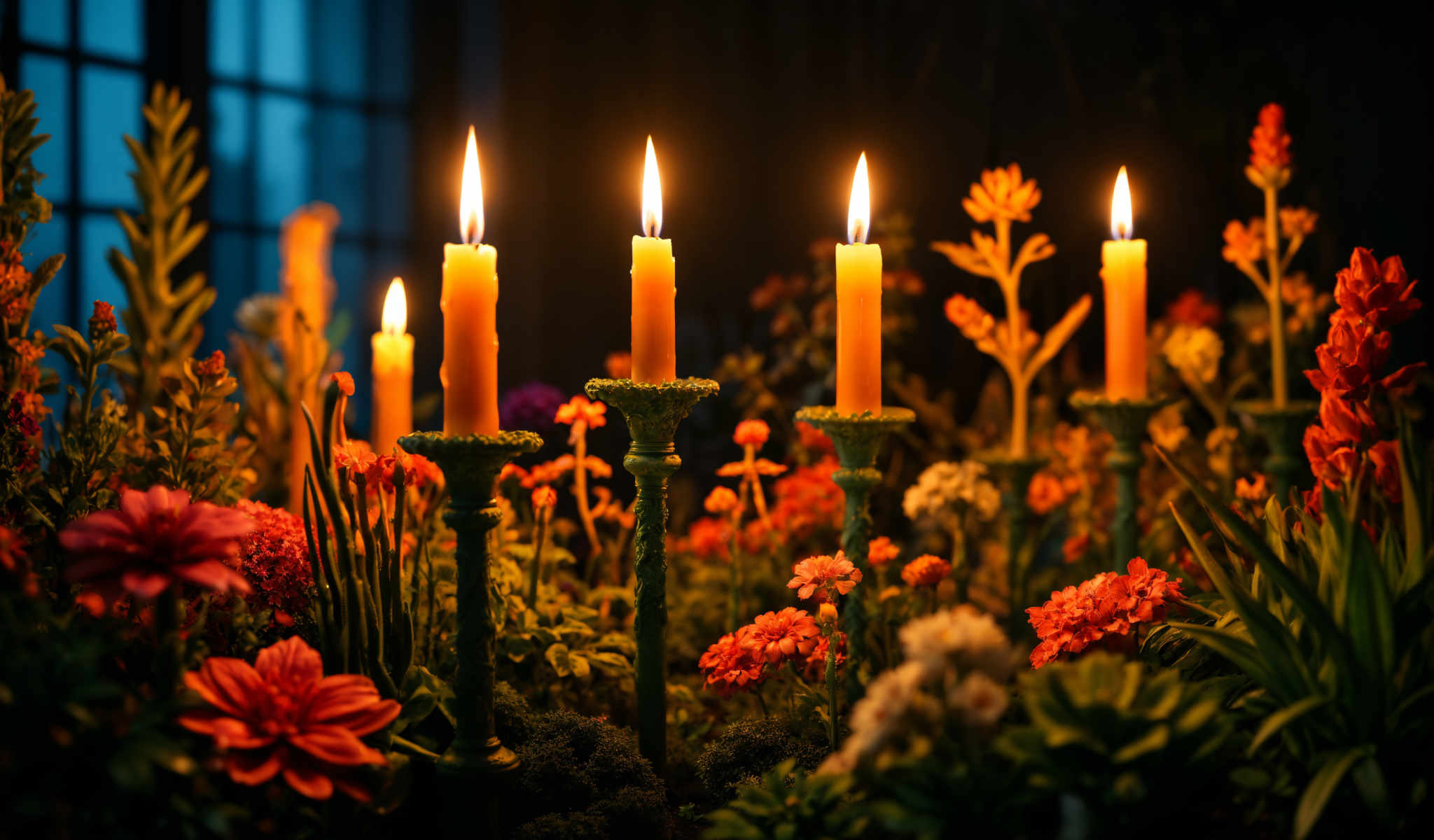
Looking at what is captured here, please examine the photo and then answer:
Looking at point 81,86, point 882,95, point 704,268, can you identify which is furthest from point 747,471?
point 81,86

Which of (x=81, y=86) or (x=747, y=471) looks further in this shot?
(x=81, y=86)

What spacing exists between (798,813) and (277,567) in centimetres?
75

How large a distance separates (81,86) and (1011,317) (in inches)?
98.4

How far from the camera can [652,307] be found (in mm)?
1270

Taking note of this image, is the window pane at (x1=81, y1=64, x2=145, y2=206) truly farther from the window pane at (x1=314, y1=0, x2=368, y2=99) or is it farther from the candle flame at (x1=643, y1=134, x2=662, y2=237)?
the candle flame at (x1=643, y1=134, x2=662, y2=237)

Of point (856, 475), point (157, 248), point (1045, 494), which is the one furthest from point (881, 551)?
point (157, 248)

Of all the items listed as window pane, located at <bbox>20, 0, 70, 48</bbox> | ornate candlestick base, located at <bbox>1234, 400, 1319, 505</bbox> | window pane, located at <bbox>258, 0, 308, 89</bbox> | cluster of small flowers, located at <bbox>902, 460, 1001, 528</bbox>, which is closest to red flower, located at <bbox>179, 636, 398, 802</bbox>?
cluster of small flowers, located at <bbox>902, 460, 1001, 528</bbox>

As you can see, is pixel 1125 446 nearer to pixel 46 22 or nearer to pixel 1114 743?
pixel 1114 743

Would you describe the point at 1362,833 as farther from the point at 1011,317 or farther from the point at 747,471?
the point at 1011,317

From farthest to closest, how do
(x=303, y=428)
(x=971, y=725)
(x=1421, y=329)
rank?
(x=1421, y=329) → (x=303, y=428) → (x=971, y=725)

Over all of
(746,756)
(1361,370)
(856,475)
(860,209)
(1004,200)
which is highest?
(1004,200)

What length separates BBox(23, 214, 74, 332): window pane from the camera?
2.59 m

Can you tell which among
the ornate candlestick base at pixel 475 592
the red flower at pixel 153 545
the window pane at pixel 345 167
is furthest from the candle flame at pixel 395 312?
the window pane at pixel 345 167

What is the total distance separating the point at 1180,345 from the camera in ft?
7.00
